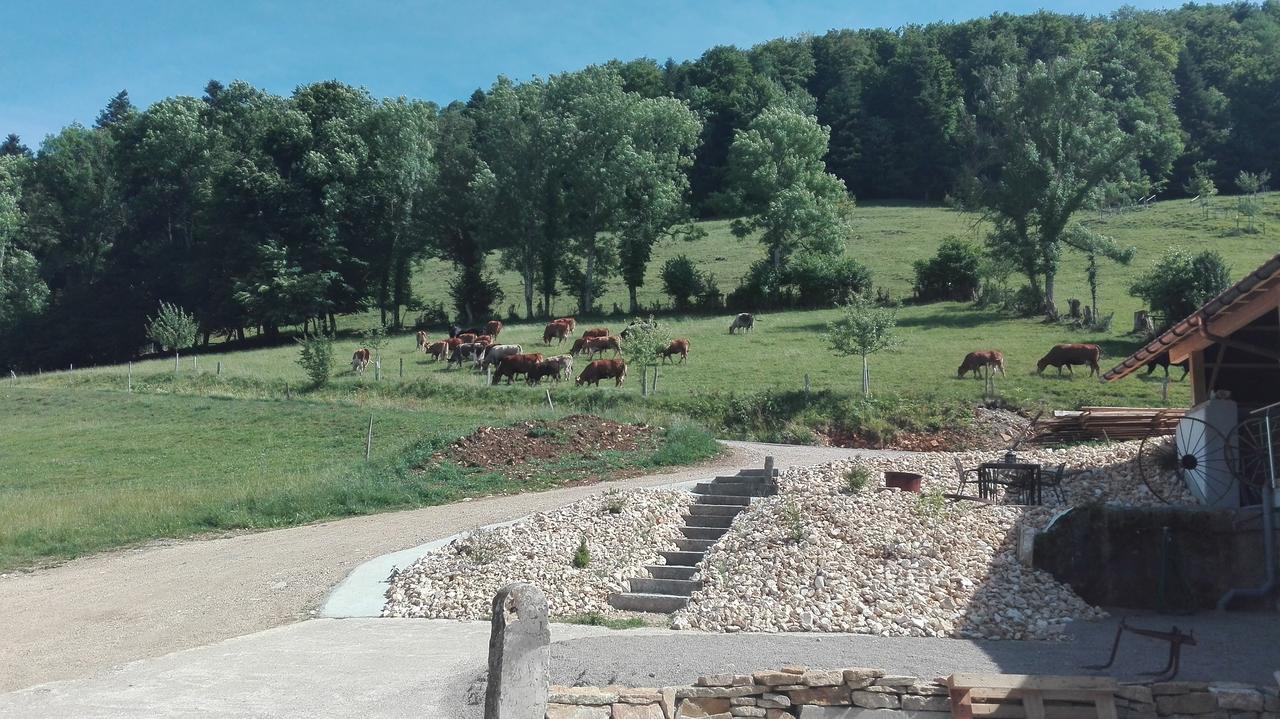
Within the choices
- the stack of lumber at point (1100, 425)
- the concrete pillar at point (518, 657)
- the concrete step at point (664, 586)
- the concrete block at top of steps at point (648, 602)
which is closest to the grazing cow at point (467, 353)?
the stack of lumber at point (1100, 425)

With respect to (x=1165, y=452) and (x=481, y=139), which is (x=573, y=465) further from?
(x=481, y=139)

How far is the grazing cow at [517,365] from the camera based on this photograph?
4141 centimetres

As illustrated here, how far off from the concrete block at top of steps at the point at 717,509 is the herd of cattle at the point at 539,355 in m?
20.2

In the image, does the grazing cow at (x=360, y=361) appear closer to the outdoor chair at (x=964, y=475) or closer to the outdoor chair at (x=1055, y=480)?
the outdoor chair at (x=964, y=475)

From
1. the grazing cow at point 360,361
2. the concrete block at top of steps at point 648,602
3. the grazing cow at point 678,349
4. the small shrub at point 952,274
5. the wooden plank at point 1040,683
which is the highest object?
the small shrub at point 952,274

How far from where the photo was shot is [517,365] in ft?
136

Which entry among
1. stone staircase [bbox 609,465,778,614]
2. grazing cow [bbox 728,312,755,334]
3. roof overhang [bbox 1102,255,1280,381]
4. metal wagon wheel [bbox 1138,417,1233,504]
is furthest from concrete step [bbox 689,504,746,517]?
grazing cow [bbox 728,312,755,334]

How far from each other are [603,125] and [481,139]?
15.1 m

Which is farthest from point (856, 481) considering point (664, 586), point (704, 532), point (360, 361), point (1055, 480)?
point (360, 361)

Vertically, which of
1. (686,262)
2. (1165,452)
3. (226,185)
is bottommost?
(1165,452)

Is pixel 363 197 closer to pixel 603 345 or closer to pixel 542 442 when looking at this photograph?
pixel 603 345

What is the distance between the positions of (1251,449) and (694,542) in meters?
8.07

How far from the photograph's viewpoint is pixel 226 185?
6656cm

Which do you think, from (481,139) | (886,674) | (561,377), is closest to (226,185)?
(481,139)
